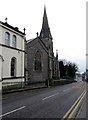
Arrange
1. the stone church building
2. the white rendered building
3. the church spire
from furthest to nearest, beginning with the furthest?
the church spire < the stone church building < the white rendered building

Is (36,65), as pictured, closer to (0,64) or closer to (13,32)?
(13,32)

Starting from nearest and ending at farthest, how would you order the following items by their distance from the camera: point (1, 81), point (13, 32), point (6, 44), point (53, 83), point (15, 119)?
point (15, 119)
point (1, 81)
point (6, 44)
point (13, 32)
point (53, 83)

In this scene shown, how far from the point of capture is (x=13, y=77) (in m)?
34.4

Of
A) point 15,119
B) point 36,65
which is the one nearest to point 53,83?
point 36,65

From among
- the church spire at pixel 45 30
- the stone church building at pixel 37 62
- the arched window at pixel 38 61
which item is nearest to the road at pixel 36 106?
the stone church building at pixel 37 62

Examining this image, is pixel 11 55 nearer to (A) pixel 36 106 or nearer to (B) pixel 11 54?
(B) pixel 11 54

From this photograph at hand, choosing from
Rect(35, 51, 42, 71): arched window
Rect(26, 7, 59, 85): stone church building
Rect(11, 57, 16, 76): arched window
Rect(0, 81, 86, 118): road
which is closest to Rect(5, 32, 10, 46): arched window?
Rect(11, 57, 16, 76): arched window

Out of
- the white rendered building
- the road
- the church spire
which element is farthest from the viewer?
the church spire

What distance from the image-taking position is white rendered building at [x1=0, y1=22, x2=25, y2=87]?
103 feet

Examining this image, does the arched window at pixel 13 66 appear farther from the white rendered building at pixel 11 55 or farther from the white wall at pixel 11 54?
the white wall at pixel 11 54

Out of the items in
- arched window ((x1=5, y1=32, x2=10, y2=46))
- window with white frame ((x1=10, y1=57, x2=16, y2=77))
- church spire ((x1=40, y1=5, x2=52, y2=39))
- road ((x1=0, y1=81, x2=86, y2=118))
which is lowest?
road ((x1=0, y1=81, x2=86, y2=118))

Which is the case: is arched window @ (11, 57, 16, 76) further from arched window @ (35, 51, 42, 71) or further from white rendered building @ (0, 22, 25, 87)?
arched window @ (35, 51, 42, 71)

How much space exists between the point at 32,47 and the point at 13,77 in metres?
28.5

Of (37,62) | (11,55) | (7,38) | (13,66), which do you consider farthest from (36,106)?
(37,62)
